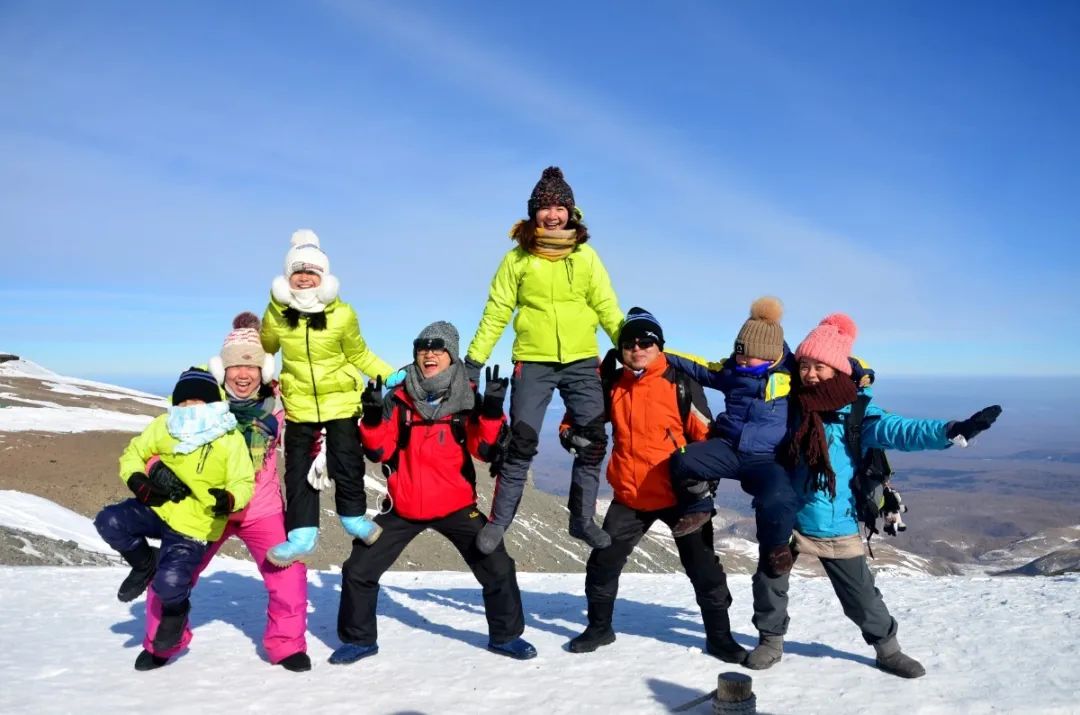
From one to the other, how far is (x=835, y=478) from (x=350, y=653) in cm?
470

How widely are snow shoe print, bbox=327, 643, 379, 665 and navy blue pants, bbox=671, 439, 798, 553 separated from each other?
11.0 feet

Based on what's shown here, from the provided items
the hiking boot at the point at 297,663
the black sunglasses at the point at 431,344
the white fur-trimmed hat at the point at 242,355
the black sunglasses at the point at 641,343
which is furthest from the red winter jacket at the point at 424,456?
the hiking boot at the point at 297,663

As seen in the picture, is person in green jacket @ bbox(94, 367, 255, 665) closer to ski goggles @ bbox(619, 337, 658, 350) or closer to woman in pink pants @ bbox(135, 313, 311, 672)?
woman in pink pants @ bbox(135, 313, 311, 672)

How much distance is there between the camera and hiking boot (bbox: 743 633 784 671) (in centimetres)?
609

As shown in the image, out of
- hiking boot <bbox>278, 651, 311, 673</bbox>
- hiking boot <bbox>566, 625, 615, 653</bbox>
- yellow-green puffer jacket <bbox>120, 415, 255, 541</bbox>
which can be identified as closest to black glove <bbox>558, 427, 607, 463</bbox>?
hiking boot <bbox>566, 625, 615, 653</bbox>

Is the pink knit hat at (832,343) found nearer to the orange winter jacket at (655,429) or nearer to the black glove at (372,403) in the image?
the orange winter jacket at (655,429)

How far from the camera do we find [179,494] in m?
5.87

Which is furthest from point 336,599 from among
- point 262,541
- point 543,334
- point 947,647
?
point 947,647

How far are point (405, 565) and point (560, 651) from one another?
26.9 meters

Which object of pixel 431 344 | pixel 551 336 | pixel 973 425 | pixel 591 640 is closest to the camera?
pixel 973 425

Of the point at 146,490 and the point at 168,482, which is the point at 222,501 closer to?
the point at 168,482

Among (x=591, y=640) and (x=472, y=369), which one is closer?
(x=472, y=369)

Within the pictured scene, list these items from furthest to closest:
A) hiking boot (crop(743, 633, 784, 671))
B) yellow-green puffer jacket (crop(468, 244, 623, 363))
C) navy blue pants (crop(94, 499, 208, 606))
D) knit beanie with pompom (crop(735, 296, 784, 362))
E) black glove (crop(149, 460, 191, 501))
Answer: yellow-green puffer jacket (crop(468, 244, 623, 363))
hiking boot (crop(743, 633, 784, 671))
knit beanie with pompom (crop(735, 296, 784, 362))
navy blue pants (crop(94, 499, 208, 606))
black glove (crop(149, 460, 191, 501))

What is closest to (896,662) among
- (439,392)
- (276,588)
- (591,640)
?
(591,640)
